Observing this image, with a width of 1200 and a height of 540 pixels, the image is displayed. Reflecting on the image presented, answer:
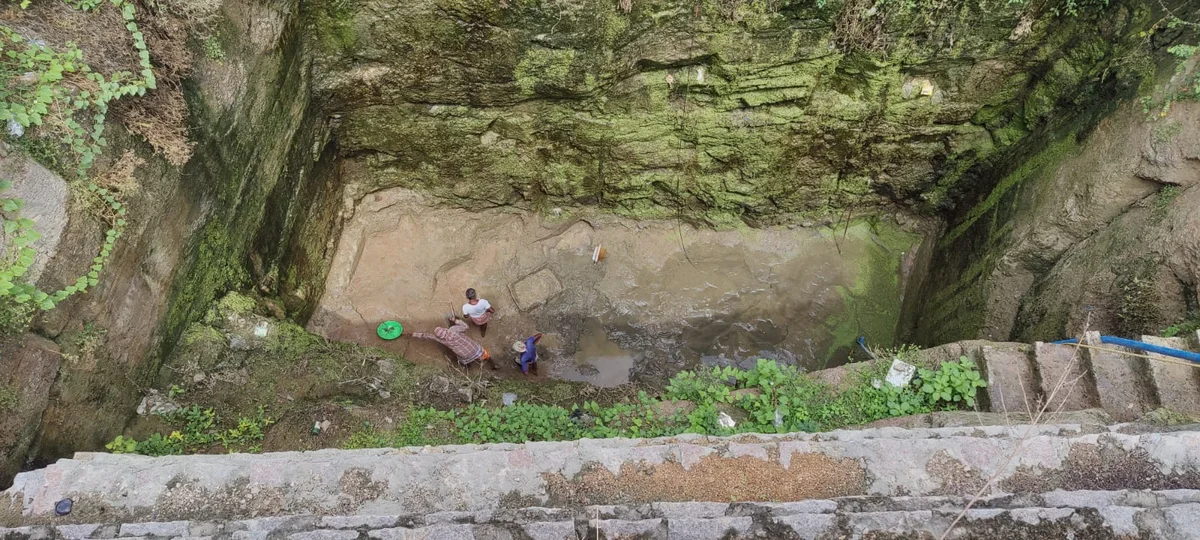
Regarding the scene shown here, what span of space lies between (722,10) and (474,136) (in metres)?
2.83

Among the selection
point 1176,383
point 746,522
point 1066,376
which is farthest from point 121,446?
point 1176,383

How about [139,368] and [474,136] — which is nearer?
[139,368]

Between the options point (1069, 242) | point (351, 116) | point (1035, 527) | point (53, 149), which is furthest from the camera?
point (351, 116)

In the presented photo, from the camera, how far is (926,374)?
3.83 m

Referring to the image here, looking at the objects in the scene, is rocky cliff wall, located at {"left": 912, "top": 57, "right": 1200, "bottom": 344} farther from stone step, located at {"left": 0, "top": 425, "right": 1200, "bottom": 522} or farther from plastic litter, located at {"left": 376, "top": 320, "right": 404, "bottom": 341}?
plastic litter, located at {"left": 376, "top": 320, "right": 404, "bottom": 341}

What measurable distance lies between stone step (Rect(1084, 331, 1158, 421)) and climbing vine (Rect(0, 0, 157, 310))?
6058 mm

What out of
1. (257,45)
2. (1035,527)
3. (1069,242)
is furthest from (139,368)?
(1069,242)

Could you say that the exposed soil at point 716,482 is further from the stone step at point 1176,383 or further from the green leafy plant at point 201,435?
the green leafy plant at point 201,435

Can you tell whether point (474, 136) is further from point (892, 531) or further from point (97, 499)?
point (892, 531)

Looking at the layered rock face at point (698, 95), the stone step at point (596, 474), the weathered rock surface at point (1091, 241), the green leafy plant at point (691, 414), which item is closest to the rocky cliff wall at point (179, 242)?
the green leafy plant at point (691, 414)

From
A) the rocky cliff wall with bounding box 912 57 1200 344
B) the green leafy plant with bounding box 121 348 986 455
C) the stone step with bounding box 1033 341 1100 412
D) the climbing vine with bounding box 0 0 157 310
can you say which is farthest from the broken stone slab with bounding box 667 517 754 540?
the rocky cliff wall with bounding box 912 57 1200 344

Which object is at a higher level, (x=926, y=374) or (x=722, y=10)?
(x=722, y=10)

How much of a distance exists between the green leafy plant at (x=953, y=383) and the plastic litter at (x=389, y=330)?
506cm

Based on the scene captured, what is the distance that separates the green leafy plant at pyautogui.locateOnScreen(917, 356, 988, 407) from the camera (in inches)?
147
